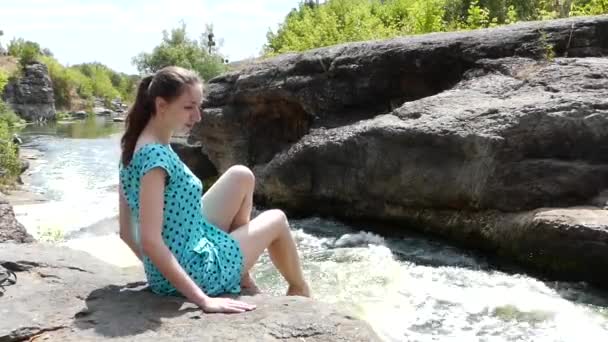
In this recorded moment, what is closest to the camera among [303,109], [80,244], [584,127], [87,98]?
[584,127]

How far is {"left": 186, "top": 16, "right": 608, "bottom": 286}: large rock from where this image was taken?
6.95 m

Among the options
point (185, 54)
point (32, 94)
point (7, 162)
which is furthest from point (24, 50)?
point (7, 162)

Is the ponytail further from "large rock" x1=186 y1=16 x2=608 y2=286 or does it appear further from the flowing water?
"large rock" x1=186 y1=16 x2=608 y2=286

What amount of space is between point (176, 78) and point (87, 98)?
68.1 m

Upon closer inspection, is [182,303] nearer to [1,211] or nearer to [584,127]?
[1,211]

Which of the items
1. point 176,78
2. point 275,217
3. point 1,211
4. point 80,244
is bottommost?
point 80,244

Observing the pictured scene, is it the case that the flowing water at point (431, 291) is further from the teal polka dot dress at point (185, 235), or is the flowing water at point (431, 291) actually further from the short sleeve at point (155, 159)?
the short sleeve at point (155, 159)

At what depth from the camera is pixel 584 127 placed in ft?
22.9

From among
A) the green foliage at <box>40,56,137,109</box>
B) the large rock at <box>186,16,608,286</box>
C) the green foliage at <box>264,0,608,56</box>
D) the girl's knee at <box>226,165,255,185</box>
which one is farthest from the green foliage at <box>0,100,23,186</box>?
the green foliage at <box>40,56,137,109</box>

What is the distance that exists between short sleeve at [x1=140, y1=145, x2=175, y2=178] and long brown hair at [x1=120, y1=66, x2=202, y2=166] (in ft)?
0.60

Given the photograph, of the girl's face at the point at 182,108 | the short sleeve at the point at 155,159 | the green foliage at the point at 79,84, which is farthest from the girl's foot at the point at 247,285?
the green foliage at the point at 79,84

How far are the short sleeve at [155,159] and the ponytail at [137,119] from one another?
18 centimetres

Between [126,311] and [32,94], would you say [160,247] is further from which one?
[32,94]

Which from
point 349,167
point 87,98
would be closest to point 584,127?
point 349,167
